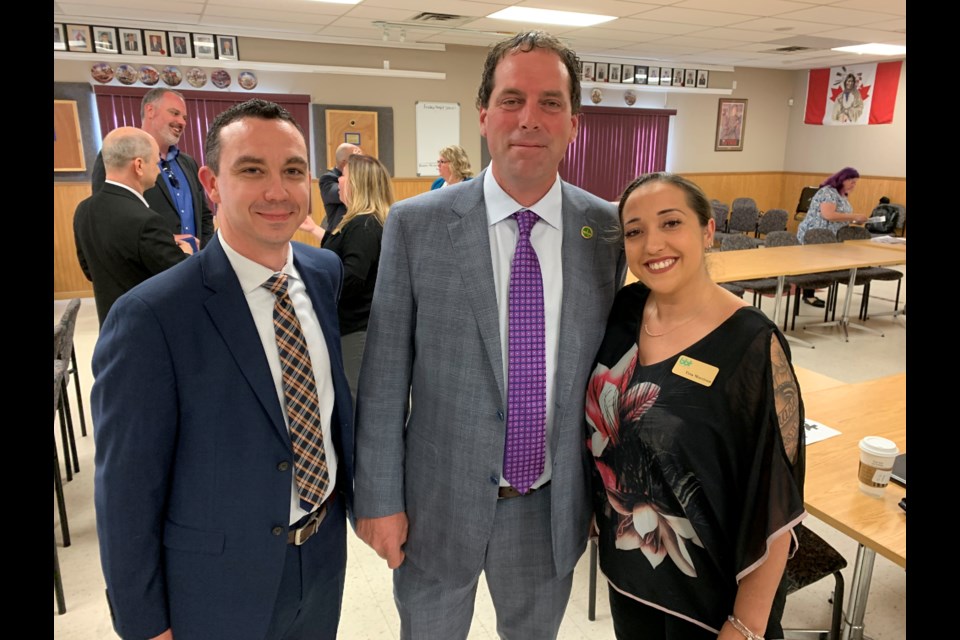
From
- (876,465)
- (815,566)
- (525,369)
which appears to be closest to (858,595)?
(815,566)

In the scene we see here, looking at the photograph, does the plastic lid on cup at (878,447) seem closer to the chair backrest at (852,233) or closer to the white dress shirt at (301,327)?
the white dress shirt at (301,327)

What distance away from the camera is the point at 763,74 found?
11.7 meters

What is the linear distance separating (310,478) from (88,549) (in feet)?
7.47

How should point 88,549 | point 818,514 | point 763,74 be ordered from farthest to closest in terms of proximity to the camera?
point 763,74 < point 88,549 < point 818,514

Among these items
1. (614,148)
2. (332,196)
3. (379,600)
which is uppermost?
Answer: (614,148)

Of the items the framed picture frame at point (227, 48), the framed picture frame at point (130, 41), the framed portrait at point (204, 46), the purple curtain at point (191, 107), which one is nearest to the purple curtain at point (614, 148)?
the purple curtain at point (191, 107)

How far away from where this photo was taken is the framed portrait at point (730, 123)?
1168cm

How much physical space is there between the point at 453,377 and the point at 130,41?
25.7 ft

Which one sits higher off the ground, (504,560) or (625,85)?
(625,85)

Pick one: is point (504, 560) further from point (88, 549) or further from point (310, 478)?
point (88, 549)

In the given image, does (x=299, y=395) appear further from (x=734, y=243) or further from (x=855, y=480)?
(x=734, y=243)

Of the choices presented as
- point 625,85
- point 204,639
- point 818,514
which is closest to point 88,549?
point 204,639

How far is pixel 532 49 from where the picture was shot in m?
1.40

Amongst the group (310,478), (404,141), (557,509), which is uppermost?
(404,141)
